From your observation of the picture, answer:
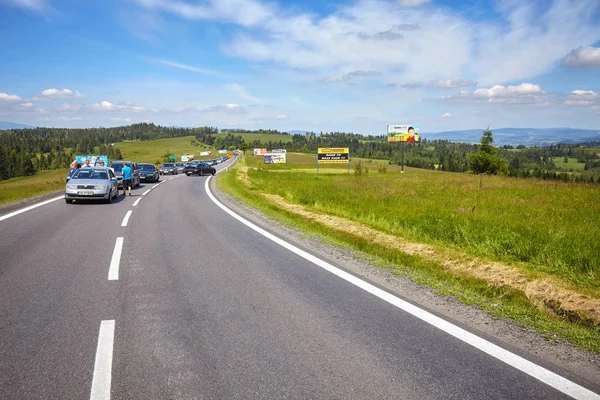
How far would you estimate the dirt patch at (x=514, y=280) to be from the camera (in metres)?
4.78

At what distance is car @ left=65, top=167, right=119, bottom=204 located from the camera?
1534 centimetres

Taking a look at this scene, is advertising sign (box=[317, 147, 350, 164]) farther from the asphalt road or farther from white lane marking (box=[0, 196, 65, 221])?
the asphalt road

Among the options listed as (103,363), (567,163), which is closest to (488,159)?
(103,363)

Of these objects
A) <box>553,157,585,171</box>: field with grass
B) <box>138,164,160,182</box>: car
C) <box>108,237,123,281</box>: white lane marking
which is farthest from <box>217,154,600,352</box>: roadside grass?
<box>553,157,585,171</box>: field with grass

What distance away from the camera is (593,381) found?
304 cm

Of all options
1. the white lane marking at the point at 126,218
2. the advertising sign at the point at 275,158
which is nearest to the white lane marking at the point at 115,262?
the white lane marking at the point at 126,218

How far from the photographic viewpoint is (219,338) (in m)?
3.76

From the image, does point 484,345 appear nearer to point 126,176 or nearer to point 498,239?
point 498,239

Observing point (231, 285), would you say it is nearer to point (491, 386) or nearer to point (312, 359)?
point (312, 359)

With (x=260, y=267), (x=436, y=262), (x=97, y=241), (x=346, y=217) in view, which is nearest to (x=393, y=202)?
(x=346, y=217)

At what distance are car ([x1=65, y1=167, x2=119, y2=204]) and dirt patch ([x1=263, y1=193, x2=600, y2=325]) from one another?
11.6 m

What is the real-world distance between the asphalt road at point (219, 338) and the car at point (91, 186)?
935cm

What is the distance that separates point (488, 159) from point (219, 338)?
223 ft

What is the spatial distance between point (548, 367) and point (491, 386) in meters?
0.70
